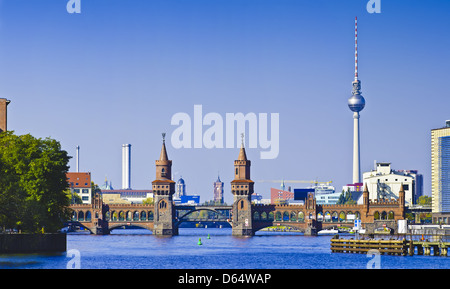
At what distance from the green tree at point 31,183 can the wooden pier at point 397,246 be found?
4043cm

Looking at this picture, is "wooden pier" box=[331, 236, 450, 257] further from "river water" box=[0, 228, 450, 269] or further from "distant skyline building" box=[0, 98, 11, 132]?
"distant skyline building" box=[0, 98, 11, 132]

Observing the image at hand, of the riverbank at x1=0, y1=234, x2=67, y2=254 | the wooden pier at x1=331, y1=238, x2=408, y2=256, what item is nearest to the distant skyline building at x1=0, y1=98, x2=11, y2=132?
the riverbank at x1=0, y1=234, x2=67, y2=254

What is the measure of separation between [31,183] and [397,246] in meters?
47.8

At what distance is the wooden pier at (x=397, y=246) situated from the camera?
400 ft

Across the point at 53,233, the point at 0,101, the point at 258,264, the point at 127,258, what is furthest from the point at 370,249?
the point at 0,101

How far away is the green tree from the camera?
105500mm

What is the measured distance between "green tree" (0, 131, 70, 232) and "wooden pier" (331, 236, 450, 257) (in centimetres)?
4043

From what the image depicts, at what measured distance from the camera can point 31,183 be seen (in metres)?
111

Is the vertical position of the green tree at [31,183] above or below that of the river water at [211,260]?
above

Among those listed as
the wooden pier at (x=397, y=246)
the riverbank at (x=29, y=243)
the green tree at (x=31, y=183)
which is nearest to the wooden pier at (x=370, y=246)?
the wooden pier at (x=397, y=246)

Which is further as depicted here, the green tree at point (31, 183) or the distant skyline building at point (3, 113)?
the distant skyline building at point (3, 113)

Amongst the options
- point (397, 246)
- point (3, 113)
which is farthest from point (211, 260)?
point (3, 113)

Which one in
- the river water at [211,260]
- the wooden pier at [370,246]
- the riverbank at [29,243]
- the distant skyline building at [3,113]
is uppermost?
the distant skyline building at [3,113]

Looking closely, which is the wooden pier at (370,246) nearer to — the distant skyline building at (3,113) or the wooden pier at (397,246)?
the wooden pier at (397,246)
